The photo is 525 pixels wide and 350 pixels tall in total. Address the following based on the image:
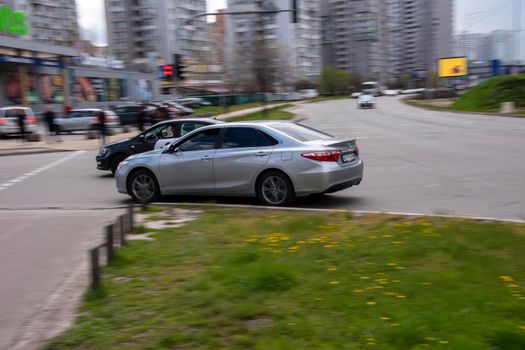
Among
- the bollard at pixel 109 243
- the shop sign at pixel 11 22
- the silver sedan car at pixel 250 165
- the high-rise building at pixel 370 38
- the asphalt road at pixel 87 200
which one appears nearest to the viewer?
the asphalt road at pixel 87 200

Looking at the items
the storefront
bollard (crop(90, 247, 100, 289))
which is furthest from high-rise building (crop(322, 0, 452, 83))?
bollard (crop(90, 247, 100, 289))

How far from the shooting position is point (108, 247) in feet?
19.9

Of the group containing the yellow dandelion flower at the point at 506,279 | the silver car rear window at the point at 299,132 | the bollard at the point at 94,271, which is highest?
the silver car rear window at the point at 299,132

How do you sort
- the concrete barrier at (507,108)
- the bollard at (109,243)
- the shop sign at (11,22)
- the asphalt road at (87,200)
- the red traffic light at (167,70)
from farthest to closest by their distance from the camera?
the shop sign at (11,22), the concrete barrier at (507,108), the red traffic light at (167,70), the bollard at (109,243), the asphalt road at (87,200)

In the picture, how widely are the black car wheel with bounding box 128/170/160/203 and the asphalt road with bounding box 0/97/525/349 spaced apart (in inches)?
15.8

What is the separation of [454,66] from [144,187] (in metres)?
74.5

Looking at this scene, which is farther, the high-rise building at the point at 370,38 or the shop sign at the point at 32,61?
the high-rise building at the point at 370,38

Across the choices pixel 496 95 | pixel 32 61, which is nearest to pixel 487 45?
pixel 496 95

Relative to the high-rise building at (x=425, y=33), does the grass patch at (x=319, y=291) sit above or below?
below

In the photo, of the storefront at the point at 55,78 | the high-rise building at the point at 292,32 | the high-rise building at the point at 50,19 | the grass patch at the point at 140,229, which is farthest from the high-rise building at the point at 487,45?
the grass patch at the point at 140,229

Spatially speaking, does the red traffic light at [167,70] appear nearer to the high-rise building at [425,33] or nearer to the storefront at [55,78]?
the storefront at [55,78]

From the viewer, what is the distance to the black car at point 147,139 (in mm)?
14391

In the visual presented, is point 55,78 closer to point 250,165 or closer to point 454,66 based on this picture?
point 250,165

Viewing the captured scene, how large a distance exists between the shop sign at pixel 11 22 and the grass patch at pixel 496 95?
37.2 m
